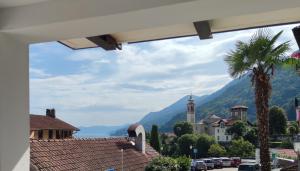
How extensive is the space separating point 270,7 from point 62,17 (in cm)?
100

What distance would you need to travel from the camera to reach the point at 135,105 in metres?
55.9

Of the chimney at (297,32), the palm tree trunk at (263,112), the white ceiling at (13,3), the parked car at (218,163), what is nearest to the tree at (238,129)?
the parked car at (218,163)

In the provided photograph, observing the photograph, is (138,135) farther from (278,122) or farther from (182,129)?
(182,129)

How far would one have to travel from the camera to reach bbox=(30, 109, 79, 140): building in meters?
22.2

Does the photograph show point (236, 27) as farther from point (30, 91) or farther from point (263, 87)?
point (263, 87)

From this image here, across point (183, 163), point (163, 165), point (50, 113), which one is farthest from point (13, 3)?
point (50, 113)

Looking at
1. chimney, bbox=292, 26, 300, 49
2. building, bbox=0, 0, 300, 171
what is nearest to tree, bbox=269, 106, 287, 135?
chimney, bbox=292, 26, 300, 49

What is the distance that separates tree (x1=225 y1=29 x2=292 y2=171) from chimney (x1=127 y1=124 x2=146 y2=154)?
7.40 metres

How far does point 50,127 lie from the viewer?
2342 centimetres

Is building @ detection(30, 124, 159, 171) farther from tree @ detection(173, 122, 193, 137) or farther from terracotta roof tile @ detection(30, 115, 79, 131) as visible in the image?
tree @ detection(173, 122, 193, 137)

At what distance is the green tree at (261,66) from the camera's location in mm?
8586

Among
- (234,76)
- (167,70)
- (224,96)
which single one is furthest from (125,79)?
(234,76)

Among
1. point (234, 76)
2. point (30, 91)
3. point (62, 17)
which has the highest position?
point (234, 76)

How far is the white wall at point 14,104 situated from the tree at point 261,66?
701 centimetres
